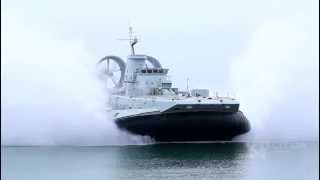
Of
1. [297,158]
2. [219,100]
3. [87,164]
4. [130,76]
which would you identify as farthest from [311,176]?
[130,76]

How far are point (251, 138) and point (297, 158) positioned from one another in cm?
1110

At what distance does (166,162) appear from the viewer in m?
37.8

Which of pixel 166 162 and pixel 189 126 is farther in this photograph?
pixel 189 126

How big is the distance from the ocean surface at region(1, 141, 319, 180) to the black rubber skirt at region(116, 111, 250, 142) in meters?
0.93

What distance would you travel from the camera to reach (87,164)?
37.6m

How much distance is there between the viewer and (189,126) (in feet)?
155

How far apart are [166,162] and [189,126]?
9.68m

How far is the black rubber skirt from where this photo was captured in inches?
1865

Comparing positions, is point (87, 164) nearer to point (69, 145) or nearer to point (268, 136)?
point (69, 145)

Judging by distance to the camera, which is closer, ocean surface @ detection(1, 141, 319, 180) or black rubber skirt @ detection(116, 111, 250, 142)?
ocean surface @ detection(1, 141, 319, 180)

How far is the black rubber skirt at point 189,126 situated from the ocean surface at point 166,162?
93 centimetres

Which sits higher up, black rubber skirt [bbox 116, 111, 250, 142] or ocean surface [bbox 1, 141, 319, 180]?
black rubber skirt [bbox 116, 111, 250, 142]

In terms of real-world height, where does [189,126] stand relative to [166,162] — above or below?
above

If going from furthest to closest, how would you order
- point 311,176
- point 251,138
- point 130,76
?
point 130,76, point 251,138, point 311,176
